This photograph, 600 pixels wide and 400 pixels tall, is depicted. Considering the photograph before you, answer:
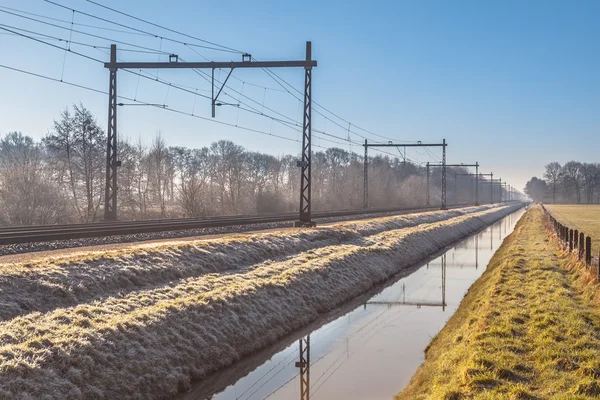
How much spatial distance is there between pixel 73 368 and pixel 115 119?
27002 millimetres

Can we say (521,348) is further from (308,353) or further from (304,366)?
(308,353)

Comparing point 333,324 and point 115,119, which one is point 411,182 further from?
point 333,324

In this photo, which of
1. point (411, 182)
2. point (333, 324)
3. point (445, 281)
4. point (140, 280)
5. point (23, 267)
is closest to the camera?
point (23, 267)

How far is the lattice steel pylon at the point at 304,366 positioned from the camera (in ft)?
36.7

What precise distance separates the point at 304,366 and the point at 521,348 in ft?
15.9

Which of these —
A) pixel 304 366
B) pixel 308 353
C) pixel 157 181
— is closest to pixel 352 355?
pixel 308 353

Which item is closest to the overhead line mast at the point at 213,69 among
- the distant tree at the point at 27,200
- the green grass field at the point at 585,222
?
the distant tree at the point at 27,200

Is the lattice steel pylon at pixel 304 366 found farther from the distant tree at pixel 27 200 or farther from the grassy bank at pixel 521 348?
the distant tree at pixel 27 200

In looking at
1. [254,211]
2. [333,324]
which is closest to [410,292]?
[333,324]

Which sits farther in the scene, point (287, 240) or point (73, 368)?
point (287, 240)

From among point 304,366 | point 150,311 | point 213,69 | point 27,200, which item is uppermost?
point 213,69

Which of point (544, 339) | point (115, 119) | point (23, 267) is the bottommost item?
point (544, 339)

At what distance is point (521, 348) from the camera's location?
34.1 feet

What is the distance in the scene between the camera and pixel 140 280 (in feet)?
52.1
